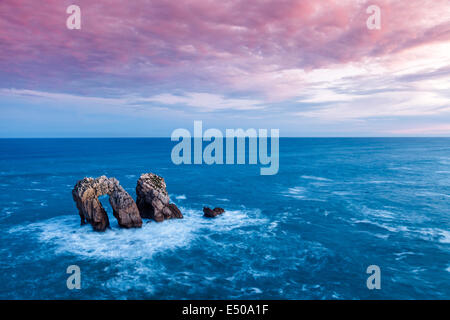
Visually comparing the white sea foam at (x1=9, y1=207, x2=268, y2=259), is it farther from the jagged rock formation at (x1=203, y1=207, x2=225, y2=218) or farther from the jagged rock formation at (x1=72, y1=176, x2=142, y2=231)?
the jagged rock formation at (x1=72, y1=176, x2=142, y2=231)

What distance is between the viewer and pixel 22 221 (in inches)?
1515

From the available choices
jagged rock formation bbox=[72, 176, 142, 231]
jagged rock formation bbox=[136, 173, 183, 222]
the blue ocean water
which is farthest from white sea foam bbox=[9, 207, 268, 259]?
jagged rock formation bbox=[136, 173, 183, 222]

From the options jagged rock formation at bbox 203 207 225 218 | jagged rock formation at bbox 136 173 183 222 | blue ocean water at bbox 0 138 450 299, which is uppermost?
jagged rock formation at bbox 136 173 183 222

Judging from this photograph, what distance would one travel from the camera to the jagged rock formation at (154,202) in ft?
122

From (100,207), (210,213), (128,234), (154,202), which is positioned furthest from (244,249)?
(100,207)

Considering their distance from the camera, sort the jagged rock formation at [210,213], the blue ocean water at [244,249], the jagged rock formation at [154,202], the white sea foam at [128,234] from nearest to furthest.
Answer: the blue ocean water at [244,249] < the white sea foam at [128,234] < the jagged rock formation at [154,202] < the jagged rock formation at [210,213]

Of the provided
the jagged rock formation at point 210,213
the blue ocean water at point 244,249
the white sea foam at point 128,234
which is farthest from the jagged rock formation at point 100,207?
the jagged rock formation at point 210,213

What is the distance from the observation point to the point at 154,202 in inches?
1467

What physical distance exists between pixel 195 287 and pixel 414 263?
23107 millimetres

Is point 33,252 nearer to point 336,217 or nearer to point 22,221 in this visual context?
point 22,221

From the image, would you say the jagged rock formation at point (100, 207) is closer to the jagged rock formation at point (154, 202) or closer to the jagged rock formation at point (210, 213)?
the jagged rock formation at point (154, 202)

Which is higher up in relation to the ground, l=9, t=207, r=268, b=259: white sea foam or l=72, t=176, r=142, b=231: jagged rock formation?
l=72, t=176, r=142, b=231: jagged rock formation

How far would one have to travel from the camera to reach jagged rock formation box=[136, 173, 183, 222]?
3719cm
